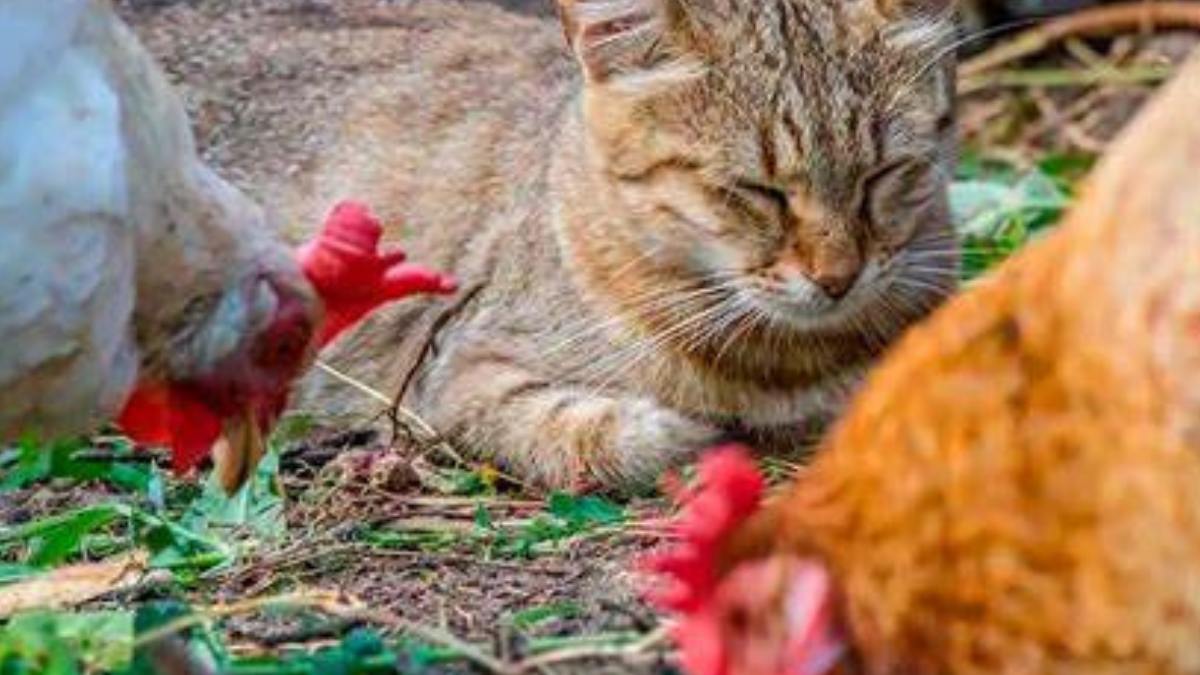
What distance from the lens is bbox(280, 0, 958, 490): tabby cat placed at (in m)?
5.37

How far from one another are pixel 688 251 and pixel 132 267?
201cm

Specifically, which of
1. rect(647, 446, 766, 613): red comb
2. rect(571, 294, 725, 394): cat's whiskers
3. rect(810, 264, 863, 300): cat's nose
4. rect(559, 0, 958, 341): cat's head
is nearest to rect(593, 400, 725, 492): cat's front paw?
rect(571, 294, 725, 394): cat's whiskers

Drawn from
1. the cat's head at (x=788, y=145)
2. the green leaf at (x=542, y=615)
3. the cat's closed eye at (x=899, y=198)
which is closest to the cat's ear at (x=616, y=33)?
the cat's head at (x=788, y=145)

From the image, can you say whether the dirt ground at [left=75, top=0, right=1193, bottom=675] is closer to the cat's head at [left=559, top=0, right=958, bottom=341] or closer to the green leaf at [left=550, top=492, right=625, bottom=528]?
the green leaf at [left=550, top=492, right=625, bottom=528]

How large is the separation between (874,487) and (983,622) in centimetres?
17

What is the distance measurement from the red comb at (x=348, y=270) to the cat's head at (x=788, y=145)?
132 cm

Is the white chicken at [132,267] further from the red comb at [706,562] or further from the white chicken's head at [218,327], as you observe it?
the red comb at [706,562]

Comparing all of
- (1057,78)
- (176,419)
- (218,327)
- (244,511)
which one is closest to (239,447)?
(176,419)

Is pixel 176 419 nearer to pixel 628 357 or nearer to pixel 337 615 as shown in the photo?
pixel 337 615

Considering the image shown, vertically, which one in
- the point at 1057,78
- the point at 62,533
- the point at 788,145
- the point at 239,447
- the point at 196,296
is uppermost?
the point at 196,296

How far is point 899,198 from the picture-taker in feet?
17.9

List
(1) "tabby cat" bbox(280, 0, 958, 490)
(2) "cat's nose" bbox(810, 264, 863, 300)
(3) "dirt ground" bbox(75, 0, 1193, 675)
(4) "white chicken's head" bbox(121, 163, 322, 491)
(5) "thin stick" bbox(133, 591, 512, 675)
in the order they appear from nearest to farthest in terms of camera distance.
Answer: (5) "thin stick" bbox(133, 591, 512, 675), (4) "white chicken's head" bbox(121, 163, 322, 491), (3) "dirt ground" bbox(75, 0, 1193, 675), (2) "cat's nose" bbox(810, 264, 863, 300), (1) "tabby cat" bbox(280, 0, 958, 490)

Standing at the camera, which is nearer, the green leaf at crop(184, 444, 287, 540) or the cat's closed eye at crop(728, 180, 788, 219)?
the green leaf at crop(184, 444, 287, 540)

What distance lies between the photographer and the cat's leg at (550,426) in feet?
17.9
